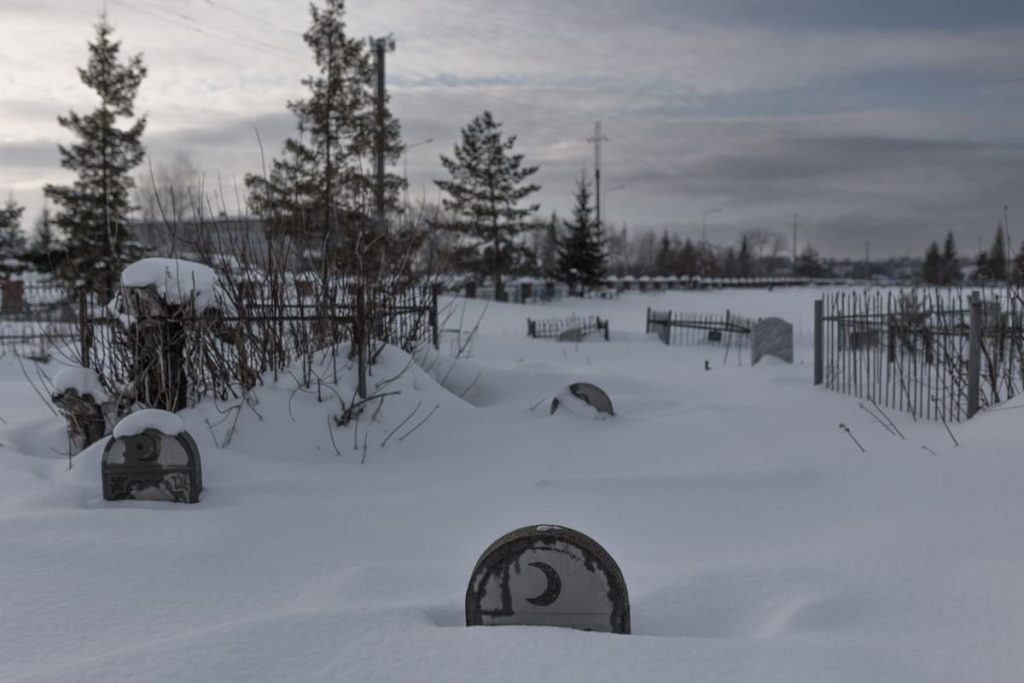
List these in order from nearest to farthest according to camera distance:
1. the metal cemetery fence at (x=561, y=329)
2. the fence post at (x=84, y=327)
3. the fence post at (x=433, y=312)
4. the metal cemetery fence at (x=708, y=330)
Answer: the fence post at (x=84, y=327)
the fence post at (x=433, y=312)
the metal cemetery fence at (x=708, y=330)
the metal cemetery fence at (x=561, y=329)

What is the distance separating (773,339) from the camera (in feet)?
49.0

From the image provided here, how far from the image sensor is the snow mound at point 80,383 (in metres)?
6.40

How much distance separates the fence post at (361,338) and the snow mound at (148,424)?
1959mm

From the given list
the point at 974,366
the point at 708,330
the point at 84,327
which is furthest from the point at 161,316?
the point at 708,330

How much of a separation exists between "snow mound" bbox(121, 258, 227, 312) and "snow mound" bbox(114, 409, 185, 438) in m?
1.72

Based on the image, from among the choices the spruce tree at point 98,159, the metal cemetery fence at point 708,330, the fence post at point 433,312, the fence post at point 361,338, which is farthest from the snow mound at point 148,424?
the spruce tree at point 98,159

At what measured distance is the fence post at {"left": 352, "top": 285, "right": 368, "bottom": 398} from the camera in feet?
22.8

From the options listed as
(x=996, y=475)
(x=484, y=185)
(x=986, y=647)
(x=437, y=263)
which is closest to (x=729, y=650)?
(x=986, y=647)

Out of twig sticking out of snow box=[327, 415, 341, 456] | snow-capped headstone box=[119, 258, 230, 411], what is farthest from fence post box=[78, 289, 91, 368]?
twig sticking out of snow box=[327, 415, 341, 456]

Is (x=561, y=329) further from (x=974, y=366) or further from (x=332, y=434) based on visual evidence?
(x=332, y=434)

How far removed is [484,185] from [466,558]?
1579 inches

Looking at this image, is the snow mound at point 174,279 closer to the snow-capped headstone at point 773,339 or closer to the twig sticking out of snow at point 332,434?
the twig sticking out of snow at point 332,434

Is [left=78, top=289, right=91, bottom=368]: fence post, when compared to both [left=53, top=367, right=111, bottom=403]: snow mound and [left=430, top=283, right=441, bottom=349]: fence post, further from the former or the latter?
[left=430, top=283, right=441, bottom=349]: fence post

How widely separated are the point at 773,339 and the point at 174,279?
1156 centimetres
